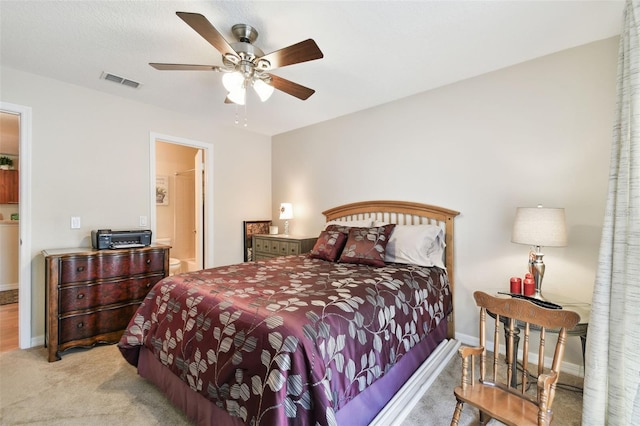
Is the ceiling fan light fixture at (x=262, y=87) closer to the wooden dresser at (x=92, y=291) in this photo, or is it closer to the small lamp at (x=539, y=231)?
the wooden dresser at (x=92, y=291)

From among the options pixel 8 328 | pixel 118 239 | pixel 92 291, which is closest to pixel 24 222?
pixel 118 239

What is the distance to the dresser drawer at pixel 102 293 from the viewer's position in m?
2.55

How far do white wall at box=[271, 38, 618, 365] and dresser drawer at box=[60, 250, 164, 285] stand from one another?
2.42 m

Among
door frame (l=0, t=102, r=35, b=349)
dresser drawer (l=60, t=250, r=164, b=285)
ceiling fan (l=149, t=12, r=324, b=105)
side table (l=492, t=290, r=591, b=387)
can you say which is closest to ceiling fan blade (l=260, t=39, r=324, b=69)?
ceiling fan (l=149, t=12, r=324, b=105)

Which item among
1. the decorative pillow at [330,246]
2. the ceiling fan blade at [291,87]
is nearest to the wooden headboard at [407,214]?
the decorative pillow at [330,246]

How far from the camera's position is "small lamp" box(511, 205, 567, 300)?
6.49ft

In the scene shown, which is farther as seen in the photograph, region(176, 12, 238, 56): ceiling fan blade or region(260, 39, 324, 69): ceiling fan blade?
region(260, 39, 324, 69): ceiling fan blade

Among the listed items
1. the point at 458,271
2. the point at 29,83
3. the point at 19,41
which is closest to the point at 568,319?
the point at 458,271

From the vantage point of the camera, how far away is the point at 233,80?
6.79 feet

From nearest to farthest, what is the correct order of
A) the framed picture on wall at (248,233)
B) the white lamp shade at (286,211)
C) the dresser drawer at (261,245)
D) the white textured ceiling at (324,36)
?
the white textured ceiling at (324,36)
the dresser drawer at (261,245)
the white lamp shade at (286,211)
the framed picture on wall at (248,233)

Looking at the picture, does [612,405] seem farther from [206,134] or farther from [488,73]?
[206,134]

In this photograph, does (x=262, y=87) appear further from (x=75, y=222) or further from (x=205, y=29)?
(x=75, y=222)

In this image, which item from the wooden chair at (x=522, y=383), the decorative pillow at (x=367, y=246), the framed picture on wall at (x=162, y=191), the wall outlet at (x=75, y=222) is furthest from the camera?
the framed picture on wall at (x=162, y=191)

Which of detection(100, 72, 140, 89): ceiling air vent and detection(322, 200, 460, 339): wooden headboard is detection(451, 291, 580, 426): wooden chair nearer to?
detection(322, 200, 460, 339): wooden headboard
